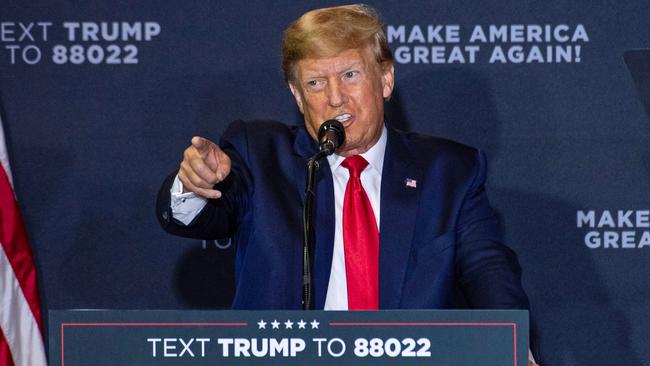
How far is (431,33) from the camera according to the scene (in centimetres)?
332

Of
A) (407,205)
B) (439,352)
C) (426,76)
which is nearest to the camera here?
(439,352)

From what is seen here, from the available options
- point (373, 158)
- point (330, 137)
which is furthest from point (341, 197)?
point (330, 137)

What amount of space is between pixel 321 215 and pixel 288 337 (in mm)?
862

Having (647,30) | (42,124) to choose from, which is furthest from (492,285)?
(42,124)

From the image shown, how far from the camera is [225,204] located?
89.8 inches

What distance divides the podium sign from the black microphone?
45 centimetres

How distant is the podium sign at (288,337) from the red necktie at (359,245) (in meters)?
0.77

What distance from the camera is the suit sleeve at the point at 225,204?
2.15m

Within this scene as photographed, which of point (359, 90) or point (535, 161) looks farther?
point (535, 161)

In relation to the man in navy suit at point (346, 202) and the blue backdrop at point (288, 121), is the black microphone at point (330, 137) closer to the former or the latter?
the man in navy suit at point (346, 202)

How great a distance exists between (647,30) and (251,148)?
5.21 feet

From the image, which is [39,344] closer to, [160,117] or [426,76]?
[160,117]

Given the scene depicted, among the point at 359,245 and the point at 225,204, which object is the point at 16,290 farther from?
the point at 359,245

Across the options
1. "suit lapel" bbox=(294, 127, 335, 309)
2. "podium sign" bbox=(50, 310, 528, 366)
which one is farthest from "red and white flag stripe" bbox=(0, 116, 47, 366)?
"podium sign" bbox=(50, 310, 528, 366)
